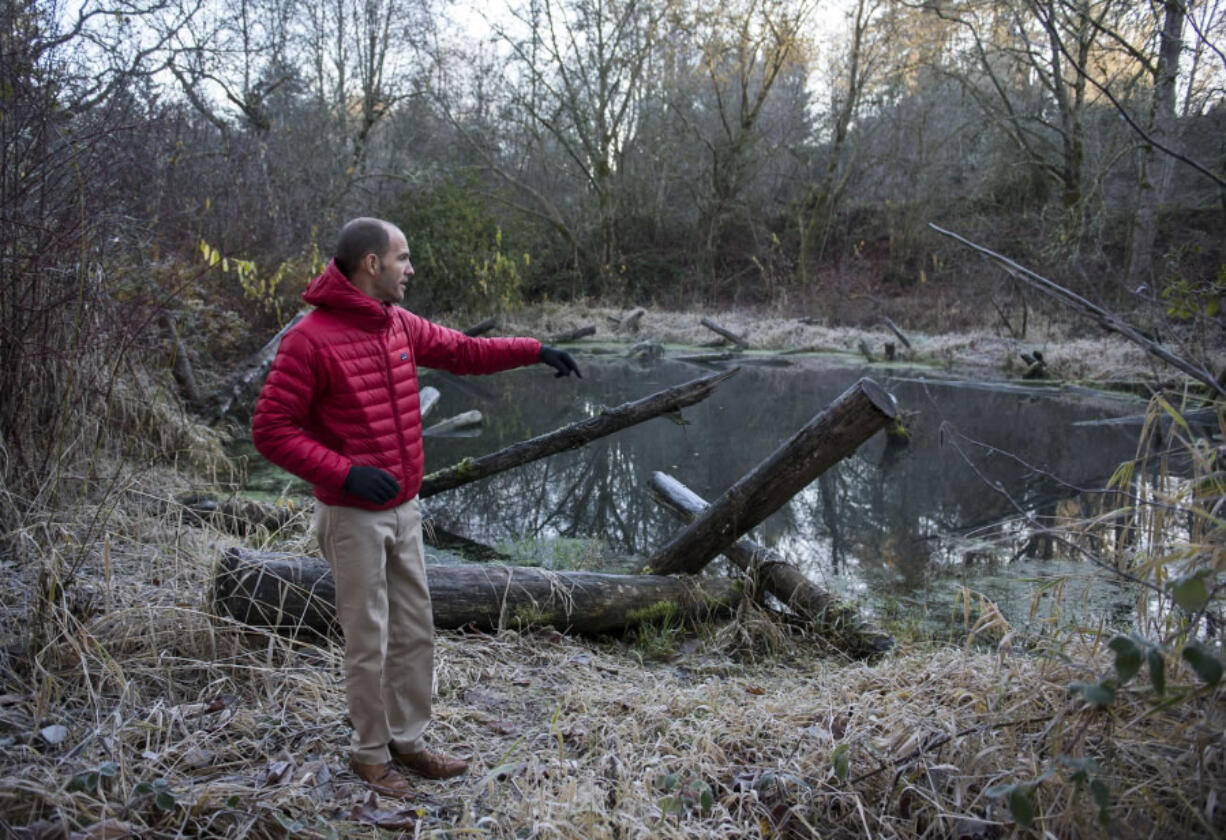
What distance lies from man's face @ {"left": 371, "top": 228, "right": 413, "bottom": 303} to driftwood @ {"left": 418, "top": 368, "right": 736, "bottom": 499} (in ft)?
7.71

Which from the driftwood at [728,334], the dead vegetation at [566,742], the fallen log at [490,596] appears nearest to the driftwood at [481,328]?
the driftwood at [728,334]

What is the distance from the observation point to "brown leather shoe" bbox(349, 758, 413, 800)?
266 cm

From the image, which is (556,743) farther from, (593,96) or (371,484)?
(593,96)

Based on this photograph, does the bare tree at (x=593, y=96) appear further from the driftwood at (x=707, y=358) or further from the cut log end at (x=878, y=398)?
the cut log end at (x=878, y=398)

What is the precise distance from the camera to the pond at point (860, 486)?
19.0 feet

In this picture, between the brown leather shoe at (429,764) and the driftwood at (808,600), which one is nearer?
the brown leather shoe at (429,764)

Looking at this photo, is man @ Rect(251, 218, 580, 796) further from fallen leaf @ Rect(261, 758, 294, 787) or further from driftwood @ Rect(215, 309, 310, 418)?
driftwood @ Rect(215, 309, 310, 418)

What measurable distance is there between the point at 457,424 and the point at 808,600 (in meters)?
6.06

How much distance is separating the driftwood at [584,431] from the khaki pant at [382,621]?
2397 millimetres

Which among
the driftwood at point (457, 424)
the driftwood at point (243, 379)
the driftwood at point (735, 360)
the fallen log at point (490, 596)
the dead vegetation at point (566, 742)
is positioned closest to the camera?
the dead vegetation at point (566, 742)

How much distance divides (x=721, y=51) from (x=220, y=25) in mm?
11574

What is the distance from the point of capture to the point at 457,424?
1005cm

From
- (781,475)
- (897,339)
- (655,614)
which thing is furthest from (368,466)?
(897,339)

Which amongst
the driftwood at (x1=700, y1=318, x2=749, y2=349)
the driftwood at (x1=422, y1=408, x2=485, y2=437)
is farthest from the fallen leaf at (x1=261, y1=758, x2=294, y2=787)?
the driftwood at (x1=700, y1=318, x2=749, y2=349)
